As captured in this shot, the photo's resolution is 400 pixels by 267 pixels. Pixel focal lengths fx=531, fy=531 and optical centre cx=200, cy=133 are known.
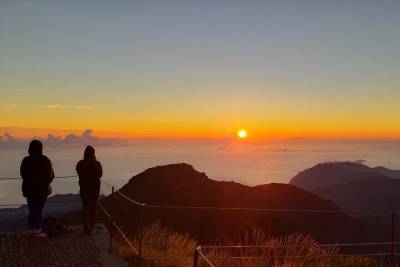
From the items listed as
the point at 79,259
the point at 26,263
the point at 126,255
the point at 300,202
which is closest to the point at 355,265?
the point at 126,255

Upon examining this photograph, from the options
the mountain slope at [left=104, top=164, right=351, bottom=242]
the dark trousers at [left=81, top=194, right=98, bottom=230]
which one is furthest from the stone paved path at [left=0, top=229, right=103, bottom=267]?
the mountain slope at [left=104, top=164, right=351, bottom=242]

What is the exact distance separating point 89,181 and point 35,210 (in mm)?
1303

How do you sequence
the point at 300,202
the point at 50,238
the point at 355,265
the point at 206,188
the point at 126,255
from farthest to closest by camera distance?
the point at 300,202
the point at 206,188
the point at 355,265
the point at 50,238
the point at 126,255

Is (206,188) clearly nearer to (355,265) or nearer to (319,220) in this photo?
(319,220)

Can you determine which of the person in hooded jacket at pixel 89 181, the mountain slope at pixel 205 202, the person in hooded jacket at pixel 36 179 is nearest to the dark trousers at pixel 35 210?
the person in hooded jacket at pixel 36 179

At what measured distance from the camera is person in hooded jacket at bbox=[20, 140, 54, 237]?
37.2 feet

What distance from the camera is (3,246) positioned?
35.8ft

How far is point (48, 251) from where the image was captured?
34.3 feet

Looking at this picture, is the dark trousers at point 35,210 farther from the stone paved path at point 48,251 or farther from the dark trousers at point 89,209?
the dark trousers at point 89,209

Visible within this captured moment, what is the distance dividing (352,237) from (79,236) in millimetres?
86696

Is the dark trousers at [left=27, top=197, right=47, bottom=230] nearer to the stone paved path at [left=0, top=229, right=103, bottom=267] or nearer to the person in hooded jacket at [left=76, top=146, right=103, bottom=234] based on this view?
the stone paved path at [left=0, top=229, right=103, bottom=267]

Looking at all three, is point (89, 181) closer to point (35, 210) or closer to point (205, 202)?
point (35, 210)

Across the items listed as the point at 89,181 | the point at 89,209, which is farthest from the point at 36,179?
the point at 89,209

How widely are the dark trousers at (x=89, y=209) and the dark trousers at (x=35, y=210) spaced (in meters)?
0.90
